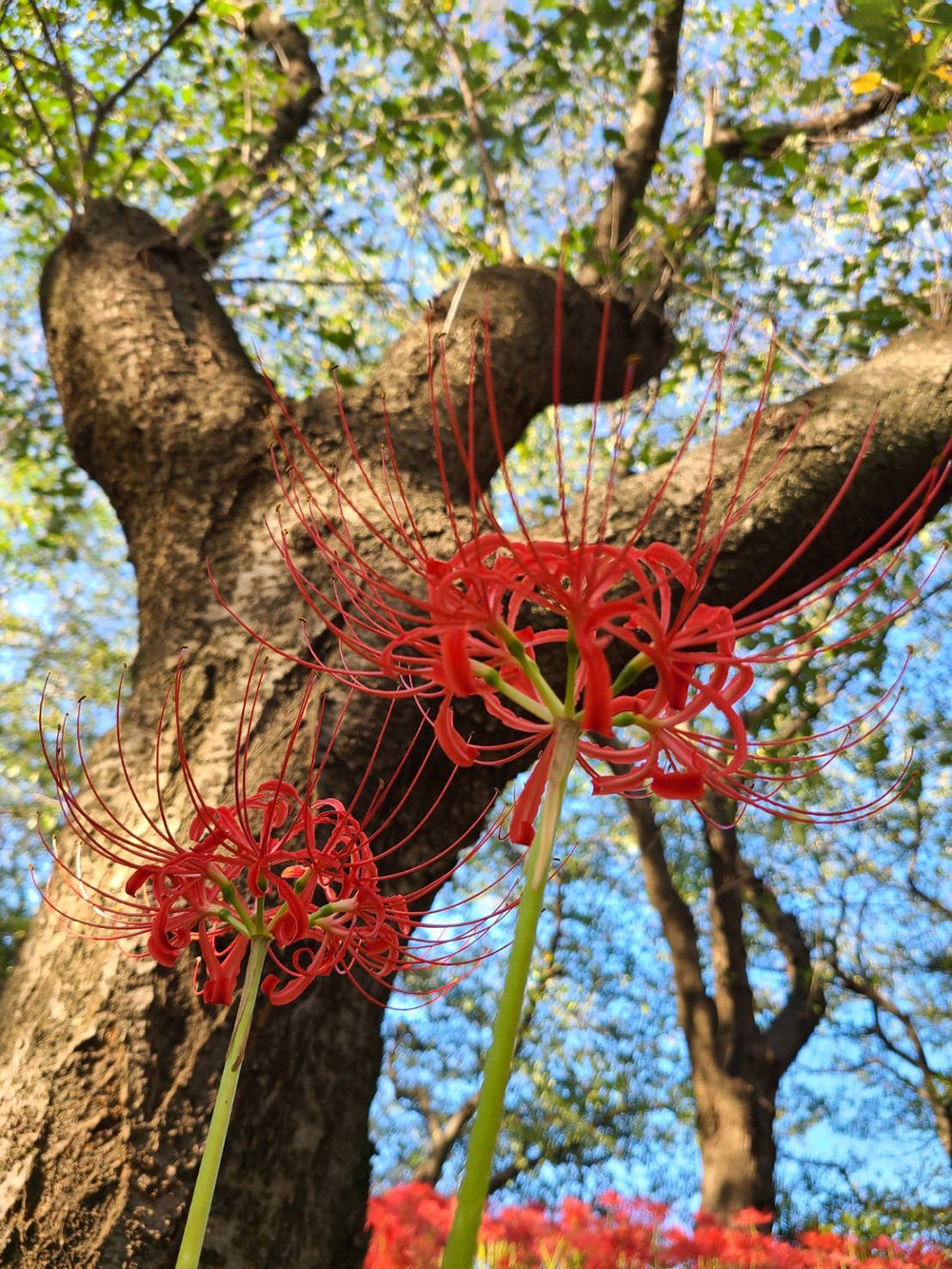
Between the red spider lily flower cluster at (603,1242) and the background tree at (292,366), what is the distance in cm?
120

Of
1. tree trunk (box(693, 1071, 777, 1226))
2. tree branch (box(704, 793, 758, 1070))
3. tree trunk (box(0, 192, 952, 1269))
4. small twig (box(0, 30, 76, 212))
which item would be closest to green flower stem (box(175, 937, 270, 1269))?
tree trunk (box(0, 192, 952, 1269))

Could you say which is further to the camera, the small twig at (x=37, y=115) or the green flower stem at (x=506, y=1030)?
the small twig at (x=37, y=115)

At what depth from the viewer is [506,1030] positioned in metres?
0.76

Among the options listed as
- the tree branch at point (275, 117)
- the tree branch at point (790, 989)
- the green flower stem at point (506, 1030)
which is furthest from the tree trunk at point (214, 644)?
the tree branch at point (790, 989)

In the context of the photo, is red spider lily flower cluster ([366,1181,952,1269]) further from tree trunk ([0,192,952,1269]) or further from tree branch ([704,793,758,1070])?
tree branch ([704,793,758,1070])

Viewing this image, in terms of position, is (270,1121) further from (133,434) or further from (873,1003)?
(873,1003)

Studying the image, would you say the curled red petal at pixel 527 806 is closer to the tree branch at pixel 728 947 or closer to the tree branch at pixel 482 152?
the tree branch at pixel 482 152

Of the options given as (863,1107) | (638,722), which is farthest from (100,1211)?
(863,1107)

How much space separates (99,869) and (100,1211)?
26.0 inches

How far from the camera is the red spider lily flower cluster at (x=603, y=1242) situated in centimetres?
321

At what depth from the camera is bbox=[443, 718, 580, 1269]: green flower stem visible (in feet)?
2.36

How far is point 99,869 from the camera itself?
2.20 m

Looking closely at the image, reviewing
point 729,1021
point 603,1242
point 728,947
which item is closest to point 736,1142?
point 729,1021

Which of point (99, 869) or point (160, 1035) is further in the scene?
point (99, 869)
